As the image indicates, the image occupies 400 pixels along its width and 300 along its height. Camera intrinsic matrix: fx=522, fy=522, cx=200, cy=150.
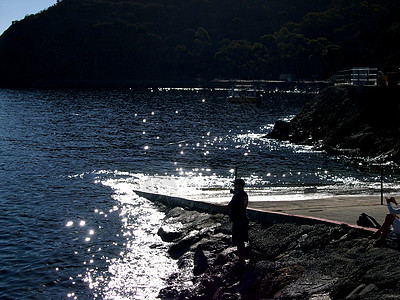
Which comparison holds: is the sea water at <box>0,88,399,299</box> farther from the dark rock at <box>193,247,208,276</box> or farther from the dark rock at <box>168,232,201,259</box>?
the dark rock at <box>193,247,208,276</box>

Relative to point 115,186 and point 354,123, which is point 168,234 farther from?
point 354,123

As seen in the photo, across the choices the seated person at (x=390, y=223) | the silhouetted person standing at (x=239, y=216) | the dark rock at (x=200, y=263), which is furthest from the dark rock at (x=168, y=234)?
the seated person at (x=390, y=223)

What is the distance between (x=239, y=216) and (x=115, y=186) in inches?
636

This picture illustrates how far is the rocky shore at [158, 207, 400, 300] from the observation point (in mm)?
10203

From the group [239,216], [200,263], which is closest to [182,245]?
[200,263]

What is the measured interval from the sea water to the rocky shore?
1.12 metres

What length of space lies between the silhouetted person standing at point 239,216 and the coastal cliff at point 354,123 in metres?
21.8

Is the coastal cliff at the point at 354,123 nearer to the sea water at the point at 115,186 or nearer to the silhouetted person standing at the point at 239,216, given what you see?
the sea water at the point at 115,186

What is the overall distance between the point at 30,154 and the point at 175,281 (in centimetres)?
2902

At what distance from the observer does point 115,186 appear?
2811 cm

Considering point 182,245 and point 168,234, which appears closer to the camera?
point 182,245

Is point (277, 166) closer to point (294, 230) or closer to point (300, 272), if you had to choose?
point (294, 230)

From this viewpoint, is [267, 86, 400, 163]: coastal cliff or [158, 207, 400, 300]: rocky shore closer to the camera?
[158, 207, 400, 300]: rocky shore

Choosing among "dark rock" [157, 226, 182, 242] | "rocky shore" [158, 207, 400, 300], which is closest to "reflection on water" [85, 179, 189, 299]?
"dark rock" [157, 226, 182, 242]
